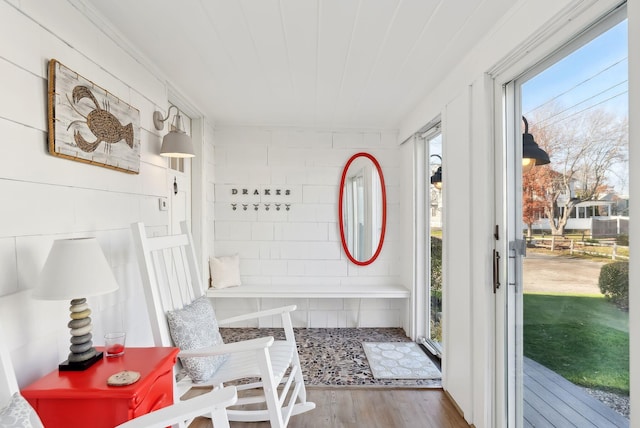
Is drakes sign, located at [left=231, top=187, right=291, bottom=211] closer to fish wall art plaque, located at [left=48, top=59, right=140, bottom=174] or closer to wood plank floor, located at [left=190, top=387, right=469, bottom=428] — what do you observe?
fish wall art plaque, located at [left=48, top=59, right=140, bottom=174]

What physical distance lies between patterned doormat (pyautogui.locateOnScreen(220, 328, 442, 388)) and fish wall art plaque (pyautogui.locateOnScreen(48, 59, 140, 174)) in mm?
1998

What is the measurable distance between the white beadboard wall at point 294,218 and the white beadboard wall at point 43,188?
1810mm

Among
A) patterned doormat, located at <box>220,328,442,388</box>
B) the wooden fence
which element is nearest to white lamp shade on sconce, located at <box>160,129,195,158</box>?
patterned doormat, located at <box>220,328,442,388</box>

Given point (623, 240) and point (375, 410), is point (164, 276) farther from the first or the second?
point (623, 240)

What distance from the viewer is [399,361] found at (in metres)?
2.92

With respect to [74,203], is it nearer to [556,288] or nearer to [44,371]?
[44,371]

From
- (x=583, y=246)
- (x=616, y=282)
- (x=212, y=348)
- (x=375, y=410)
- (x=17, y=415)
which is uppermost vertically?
(x=583, y=246)

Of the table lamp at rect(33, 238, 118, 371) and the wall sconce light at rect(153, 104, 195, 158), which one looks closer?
the table lamp at rect(33, 238, 118, 371)

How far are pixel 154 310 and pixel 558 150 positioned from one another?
6.64ft

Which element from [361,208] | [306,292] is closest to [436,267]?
[361,208]

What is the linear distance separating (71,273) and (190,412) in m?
0.65

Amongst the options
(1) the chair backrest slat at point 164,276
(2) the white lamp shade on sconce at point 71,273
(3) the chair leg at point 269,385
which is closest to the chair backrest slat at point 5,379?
(2) the white lamp shade on sconce at point 71,273

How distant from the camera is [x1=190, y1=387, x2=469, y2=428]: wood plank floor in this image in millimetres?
2102

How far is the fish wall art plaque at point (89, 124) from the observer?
4.55 feet
